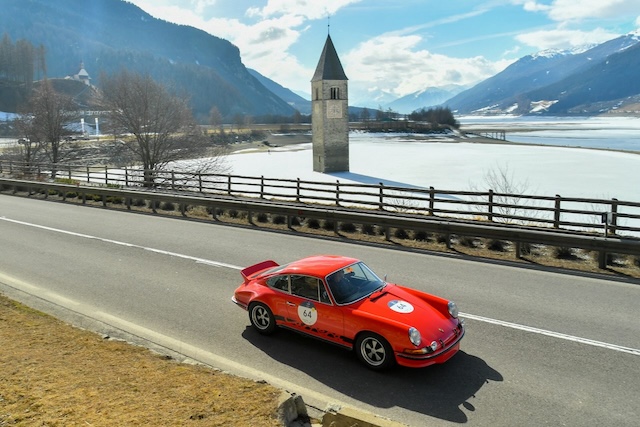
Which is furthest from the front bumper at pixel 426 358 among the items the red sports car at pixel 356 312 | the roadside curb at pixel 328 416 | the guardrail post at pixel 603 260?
the guardrail post at pixel 603 260

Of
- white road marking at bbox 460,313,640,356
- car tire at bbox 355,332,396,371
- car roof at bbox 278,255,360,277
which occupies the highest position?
car roof at bbox 278,255,360,277

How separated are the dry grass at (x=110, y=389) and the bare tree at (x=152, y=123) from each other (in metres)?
27.0

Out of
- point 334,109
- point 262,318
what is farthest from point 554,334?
point 334,109

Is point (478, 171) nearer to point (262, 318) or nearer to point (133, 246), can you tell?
point (133, 246)

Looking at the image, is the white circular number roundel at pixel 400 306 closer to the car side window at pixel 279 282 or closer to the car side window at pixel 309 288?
the car side window at pixel 309 288

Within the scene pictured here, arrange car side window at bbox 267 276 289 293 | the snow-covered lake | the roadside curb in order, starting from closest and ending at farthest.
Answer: the roadside curb < car side window at bbox 267 276 289 293 < the snow-covered lake

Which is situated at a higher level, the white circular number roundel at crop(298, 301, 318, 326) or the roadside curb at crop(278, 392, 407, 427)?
the white circular number roundel at crop(298, 301, 318, 326)

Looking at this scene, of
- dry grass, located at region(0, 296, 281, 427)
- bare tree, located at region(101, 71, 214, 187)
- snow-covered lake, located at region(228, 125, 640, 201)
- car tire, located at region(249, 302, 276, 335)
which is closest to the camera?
dry grass, located at region(0, 296, 281, 427)

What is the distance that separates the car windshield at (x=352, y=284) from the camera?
6.94 m

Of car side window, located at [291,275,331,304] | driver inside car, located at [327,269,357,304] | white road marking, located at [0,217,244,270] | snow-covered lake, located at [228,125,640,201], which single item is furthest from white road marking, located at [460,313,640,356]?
A: snow-covered lake, located at [228,125,640,201]

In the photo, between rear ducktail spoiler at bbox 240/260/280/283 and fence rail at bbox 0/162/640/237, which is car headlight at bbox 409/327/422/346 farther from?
fence rail at bbox 0/162/640/237

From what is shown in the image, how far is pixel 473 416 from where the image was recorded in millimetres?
5559

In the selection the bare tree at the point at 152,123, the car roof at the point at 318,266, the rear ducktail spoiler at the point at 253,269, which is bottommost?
the rear ducktail spoiler at the point at 253,269

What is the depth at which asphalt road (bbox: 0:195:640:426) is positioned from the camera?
19.2 ft
